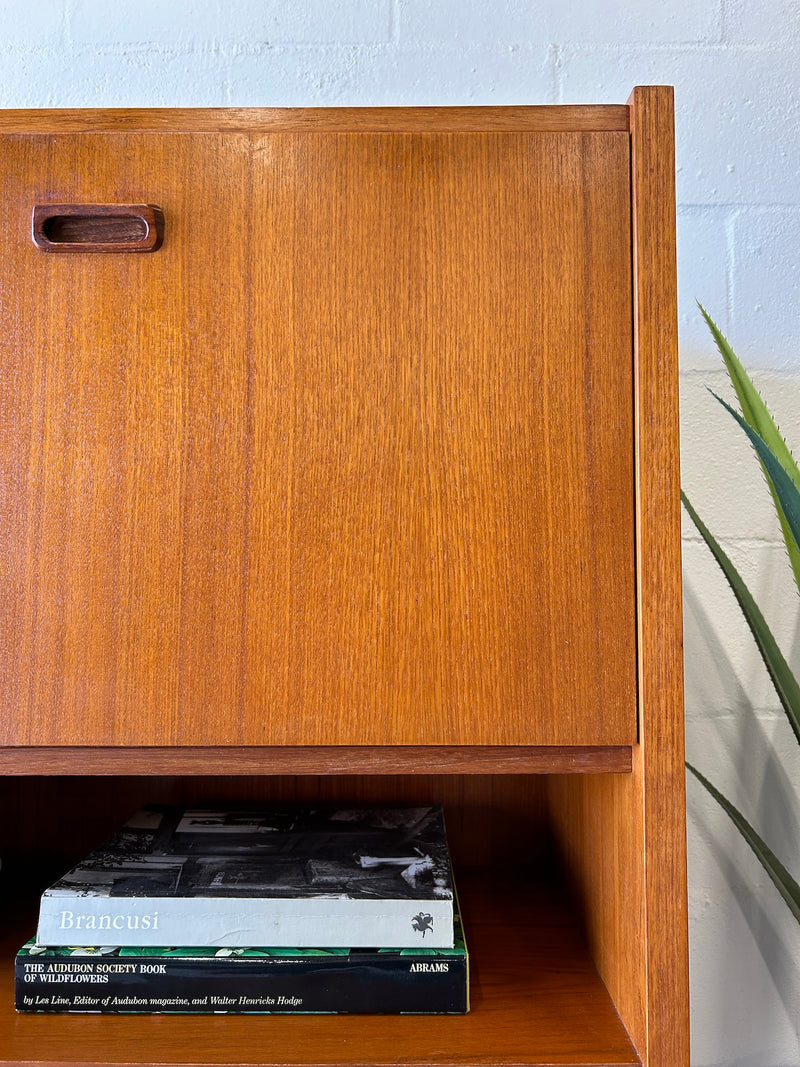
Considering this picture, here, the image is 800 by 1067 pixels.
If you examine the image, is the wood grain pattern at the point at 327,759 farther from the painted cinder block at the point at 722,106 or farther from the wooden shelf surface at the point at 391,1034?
the painted cinder block at the point at 722,106

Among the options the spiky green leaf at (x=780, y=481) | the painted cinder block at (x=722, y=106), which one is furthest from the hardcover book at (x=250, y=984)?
the painted cinder block at (x=722, y=106)

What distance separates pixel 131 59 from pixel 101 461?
2.06 feet

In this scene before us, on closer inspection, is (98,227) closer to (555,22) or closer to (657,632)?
(657,632)

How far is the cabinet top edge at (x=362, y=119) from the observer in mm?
547

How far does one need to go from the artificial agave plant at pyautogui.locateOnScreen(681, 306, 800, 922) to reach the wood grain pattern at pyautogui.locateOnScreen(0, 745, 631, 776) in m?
0.26

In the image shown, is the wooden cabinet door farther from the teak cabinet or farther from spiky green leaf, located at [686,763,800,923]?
spiky green leaf, located at [686,763,800,923]

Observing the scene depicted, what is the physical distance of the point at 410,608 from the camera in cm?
53

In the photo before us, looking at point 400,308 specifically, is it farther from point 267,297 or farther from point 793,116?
point 793,116

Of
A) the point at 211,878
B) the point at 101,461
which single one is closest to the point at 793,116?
the point at 101,461

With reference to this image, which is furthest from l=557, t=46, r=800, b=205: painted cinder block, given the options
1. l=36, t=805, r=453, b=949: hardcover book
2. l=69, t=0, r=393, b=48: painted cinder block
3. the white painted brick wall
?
l=36, t=805, r=453, b=949: hardcover book

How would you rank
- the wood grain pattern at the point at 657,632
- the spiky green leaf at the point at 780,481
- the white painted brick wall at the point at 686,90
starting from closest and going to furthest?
the wood grain pattern at the point at 657,632 → the spiky green leaf at the point at 780,481 → the white painted brick wall at the point at 686,90

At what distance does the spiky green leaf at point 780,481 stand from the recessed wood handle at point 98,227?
429mm

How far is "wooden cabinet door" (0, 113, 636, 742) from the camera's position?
53cm

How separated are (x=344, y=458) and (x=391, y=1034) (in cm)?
39
